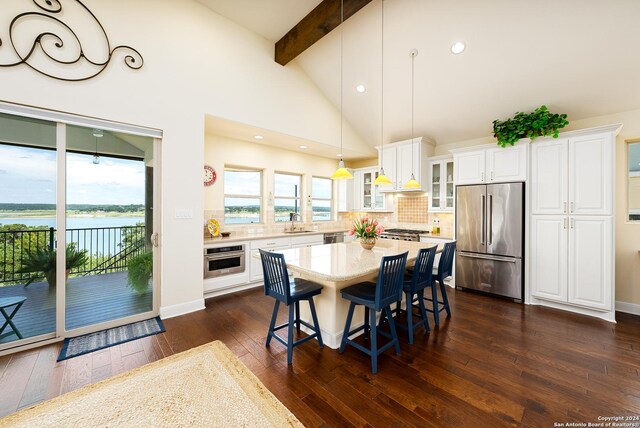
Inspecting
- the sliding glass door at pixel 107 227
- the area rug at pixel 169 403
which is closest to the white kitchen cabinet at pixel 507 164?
the area rug at pixel 169 403

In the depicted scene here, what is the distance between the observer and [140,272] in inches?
126

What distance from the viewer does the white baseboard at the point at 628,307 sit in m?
3.42

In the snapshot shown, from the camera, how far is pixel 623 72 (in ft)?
10.2

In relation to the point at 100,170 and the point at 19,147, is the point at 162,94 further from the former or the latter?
the point at 19,147

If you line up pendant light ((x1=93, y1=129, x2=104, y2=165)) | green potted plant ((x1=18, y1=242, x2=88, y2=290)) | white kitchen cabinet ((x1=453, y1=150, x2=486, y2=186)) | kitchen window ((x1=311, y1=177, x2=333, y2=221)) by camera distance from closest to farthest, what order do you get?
green potted plant ((x1=18, y1=242, x2=88, y2=290)) → pendant light ((x1=93, y1=129, x2=104, y2=165)) → white kitchen cabinet ((x1=453, y1=150, x2=486, y2=186)) → kitchen window ((x1=311, y1=177, x2=333, y2=221))

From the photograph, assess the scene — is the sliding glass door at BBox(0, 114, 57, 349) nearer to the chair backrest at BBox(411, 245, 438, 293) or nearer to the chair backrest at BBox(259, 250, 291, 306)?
the chair backrest at BBox(259, 250, 291, 306)

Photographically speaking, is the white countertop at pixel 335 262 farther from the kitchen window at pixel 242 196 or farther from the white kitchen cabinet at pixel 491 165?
the kitchen window at pixel 242 196

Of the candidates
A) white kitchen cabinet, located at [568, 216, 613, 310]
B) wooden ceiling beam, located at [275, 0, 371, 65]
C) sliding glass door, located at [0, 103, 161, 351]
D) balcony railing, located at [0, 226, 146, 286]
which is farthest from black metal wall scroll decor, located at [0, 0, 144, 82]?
white kitchen cabinet, located at [568, 216, 613, 310]

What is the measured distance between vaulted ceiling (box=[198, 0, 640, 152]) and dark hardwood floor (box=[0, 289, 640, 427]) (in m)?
3.00

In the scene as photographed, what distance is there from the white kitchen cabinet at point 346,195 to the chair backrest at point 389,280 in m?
4.13

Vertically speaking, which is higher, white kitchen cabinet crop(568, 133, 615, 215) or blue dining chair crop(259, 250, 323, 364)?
white kitchen cabinet crop(568, 133, 615, 215)

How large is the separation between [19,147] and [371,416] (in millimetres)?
3823

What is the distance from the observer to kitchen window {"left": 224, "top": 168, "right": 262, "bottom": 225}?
4.83m

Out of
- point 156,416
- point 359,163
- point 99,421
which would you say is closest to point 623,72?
point 359,163
